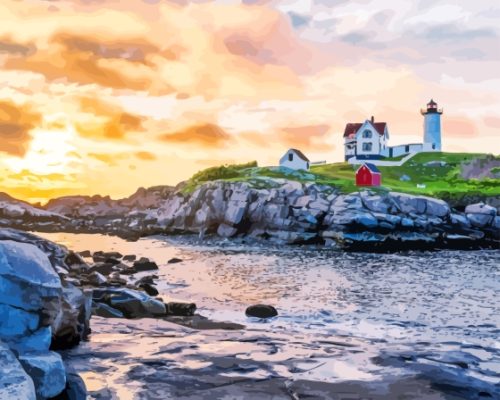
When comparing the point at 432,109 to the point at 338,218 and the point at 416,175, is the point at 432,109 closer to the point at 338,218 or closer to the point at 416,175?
A: the point at 416,175

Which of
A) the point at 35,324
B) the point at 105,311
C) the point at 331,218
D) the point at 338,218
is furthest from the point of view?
the point at 331,218

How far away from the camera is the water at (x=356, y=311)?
11.8 metres

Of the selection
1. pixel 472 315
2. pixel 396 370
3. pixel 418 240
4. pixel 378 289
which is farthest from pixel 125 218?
pixel 396 370

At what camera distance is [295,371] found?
441 inches

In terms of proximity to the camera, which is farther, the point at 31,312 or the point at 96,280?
the point at 96,280

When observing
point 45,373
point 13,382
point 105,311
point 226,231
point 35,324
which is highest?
point 35,324

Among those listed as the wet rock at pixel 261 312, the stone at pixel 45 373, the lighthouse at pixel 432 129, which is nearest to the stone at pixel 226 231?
the wet rock at pixel 261 312

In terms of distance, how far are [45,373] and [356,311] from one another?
43.5 feet

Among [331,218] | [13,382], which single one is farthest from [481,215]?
[13,382]

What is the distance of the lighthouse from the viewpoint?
10319 cm

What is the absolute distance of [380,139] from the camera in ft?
317

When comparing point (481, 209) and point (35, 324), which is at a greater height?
point (481, 209)

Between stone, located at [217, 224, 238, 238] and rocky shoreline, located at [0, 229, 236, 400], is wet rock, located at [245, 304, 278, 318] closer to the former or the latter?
rocky shoreline, located at [0, 229, 236, 400]

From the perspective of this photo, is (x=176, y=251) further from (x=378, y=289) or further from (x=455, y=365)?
(x=455, y=365)
